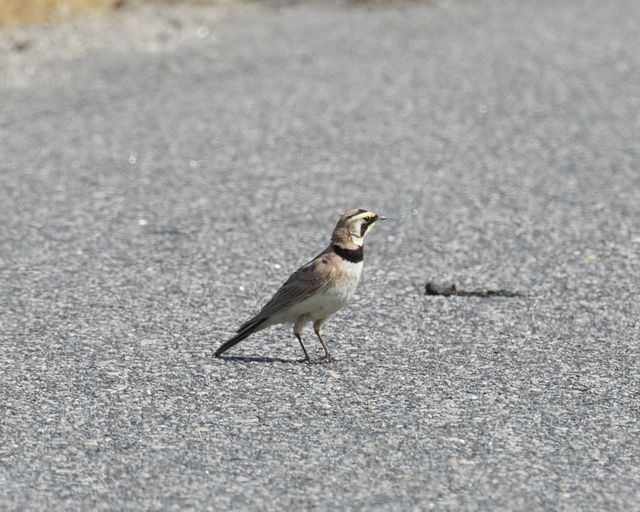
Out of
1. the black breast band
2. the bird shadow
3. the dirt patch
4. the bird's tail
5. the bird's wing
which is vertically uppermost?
the black breast band

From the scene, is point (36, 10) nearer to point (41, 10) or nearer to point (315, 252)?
point (41, 10)

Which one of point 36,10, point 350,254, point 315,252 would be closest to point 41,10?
point 36,10

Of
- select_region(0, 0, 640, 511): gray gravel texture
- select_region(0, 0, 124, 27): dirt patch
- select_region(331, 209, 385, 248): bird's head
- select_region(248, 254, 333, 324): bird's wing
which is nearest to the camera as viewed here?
select_region(0, 0, 640, 511): gray gravel texture

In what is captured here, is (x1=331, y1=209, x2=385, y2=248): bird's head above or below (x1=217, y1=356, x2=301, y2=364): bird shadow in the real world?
above

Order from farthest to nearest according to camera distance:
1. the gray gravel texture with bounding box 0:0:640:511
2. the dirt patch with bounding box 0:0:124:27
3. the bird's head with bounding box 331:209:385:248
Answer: the dirt patch with bounding box 0:0:124:27, the bird's head with bounding box 331:209:385:248, the gray gravel texture with bounding box 0:0:640:511

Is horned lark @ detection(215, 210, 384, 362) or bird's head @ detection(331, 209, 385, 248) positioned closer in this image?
horned lark @ detection(215, 210, 384, 362)

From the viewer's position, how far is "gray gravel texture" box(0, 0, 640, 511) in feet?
17.4

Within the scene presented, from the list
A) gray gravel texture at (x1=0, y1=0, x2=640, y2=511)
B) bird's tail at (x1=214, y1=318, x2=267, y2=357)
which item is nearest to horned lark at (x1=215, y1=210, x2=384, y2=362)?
bird's tail at (x1=214, y1=318, x2=267, y2=357)

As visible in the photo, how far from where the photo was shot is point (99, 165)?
10.5m

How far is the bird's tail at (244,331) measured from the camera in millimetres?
6531

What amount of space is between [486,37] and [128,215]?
7.05 m

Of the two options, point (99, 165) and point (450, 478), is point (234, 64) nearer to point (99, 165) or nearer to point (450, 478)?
point (99, 165)

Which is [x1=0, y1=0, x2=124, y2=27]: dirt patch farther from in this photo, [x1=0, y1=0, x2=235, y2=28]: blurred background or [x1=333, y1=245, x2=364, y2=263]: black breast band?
[x1=333, y1=245, x2=364, y2=263]: black breast band

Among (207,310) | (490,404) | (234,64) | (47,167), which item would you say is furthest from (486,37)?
(490,404)
